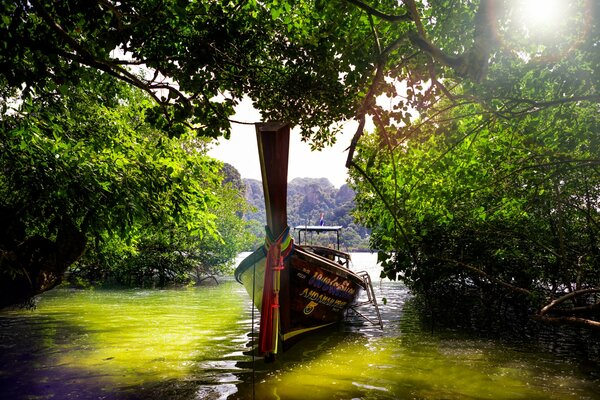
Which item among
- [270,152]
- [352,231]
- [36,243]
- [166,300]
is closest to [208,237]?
[166,300]

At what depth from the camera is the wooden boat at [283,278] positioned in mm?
6195

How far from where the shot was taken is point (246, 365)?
7.98 m

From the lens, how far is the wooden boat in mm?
6195

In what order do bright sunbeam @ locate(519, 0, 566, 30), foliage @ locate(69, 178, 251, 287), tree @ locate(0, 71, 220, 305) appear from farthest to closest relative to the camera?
foliage @ locate(69, 178, 251, 287) < tree @ locate(0, 71, 220, 305) < bright sunbeam @ locate(519, 0, 566, 30)

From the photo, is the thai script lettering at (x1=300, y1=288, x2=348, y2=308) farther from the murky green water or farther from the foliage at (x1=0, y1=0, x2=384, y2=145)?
the foliage at (x1=0, y1=0, x2=384, y2=145)

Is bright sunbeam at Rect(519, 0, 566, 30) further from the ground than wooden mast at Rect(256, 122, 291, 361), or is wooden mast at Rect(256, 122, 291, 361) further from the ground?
bright sunbeam at Rect(519, 0, 566, 30)

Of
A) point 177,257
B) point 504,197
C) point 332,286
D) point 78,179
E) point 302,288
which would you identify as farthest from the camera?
point 177,257

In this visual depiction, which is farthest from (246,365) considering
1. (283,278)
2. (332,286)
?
(332,286)

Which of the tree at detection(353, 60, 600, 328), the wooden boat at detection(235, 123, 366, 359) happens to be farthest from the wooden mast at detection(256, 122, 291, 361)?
the tree at detection(353, 60, 600, 328)

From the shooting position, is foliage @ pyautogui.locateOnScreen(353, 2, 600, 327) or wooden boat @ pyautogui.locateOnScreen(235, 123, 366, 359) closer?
foliage @ pyautogui.locateOnScreen(353, 2, 600, 327)

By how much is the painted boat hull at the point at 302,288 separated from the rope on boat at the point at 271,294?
653 millimetres

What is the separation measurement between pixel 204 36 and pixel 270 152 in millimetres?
1867

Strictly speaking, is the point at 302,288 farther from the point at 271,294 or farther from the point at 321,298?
the point at 271,294

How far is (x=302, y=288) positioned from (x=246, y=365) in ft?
6.92
